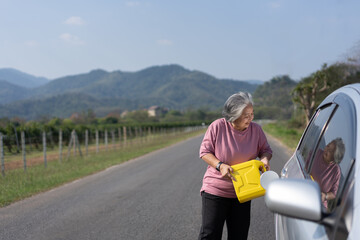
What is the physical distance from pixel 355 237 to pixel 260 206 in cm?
607

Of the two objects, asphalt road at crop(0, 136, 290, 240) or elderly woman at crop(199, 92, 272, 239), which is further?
asphalt road at crop(0, 136, 290, 240)

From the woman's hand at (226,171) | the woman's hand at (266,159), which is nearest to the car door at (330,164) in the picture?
the woman's hand at (266,159)

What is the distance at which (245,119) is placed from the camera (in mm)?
3311

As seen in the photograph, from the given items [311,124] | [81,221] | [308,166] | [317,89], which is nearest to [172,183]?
[81,221]

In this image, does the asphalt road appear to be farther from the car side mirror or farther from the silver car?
the car side mirror

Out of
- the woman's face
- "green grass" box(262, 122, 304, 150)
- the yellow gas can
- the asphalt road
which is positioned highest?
the woman's face

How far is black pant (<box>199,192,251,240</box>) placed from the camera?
3395 mm

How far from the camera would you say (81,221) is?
6.55m

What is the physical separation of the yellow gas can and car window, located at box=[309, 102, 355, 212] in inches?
17.6

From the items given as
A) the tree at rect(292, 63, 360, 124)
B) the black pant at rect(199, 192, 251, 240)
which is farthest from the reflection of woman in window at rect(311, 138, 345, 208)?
the tree at rect(292, 63, 360, 124)

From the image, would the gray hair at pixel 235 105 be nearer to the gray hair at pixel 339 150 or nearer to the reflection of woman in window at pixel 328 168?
the reflection of woman in window at pixel 328 168

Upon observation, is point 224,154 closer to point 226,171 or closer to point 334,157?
point 226,171

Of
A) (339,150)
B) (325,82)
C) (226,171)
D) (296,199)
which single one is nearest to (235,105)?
(226,171)

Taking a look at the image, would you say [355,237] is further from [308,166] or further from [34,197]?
[34,197]
